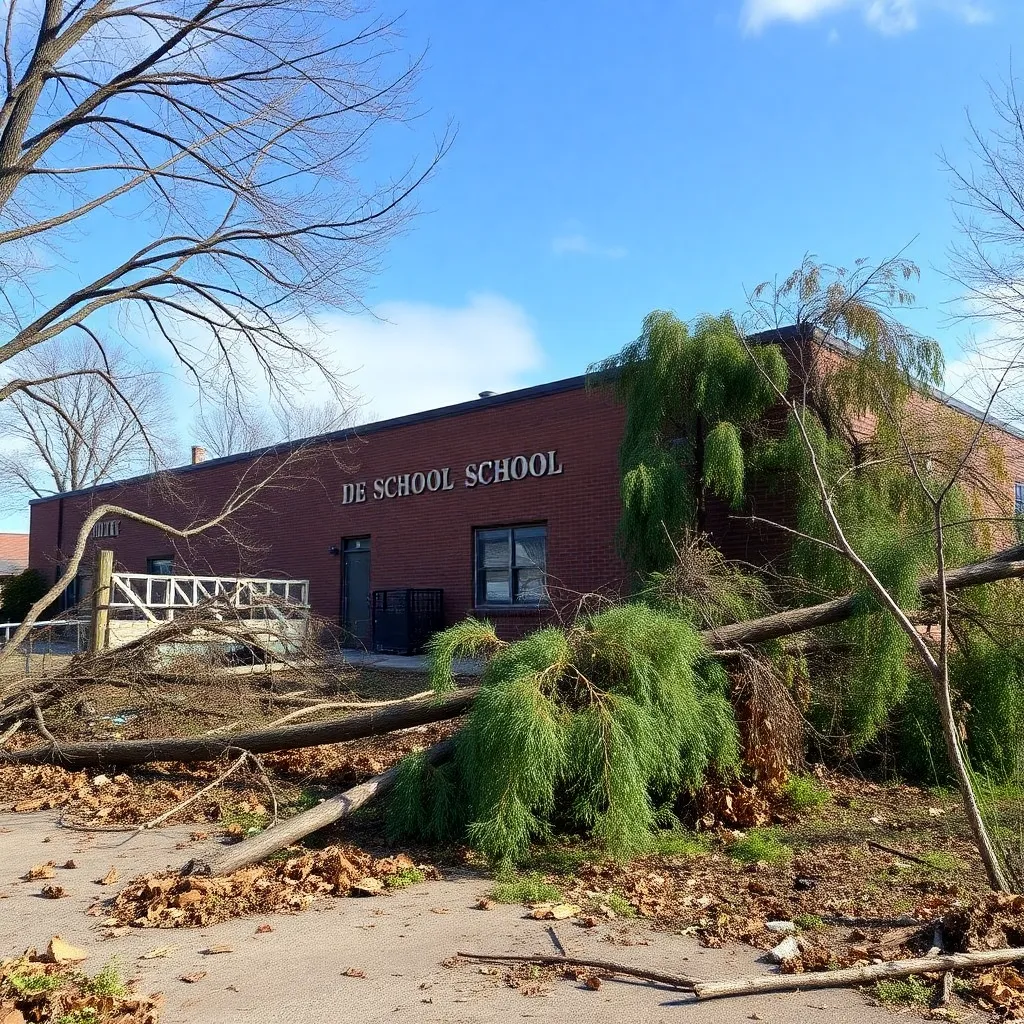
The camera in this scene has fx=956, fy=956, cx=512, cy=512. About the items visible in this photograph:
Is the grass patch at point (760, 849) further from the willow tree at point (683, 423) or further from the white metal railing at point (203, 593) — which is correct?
the white metal railing at point (203, 593)

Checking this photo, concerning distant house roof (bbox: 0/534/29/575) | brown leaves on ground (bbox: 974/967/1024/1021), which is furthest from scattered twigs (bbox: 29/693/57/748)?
distant house roof (bbox: 0/534/29/575)

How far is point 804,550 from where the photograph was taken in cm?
1079

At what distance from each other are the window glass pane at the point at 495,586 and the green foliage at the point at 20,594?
18.6 meters

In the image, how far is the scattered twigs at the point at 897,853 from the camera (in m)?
6.43

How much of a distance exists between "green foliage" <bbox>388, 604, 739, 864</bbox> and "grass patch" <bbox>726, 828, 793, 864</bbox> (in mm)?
587

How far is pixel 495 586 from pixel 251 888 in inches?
497

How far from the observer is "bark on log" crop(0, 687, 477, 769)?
27.3 ft

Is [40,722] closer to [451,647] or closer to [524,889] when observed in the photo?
[451,647]

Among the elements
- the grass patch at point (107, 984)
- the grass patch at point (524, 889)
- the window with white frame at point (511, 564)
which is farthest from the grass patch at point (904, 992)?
the window with white frame at point (511, 564)

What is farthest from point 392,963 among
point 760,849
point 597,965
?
point 760,849

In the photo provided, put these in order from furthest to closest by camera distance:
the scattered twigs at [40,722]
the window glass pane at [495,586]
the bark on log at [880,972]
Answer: the window glass pane at [495,586] → the scattered twigs at [40,722] → the bark on log at [880,972]

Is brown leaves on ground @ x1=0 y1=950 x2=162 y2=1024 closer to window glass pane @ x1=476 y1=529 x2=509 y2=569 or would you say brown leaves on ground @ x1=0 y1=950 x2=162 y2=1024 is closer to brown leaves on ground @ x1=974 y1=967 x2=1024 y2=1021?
brown leaves on ground @ x1=974 y1=967 x2=1024 y2=1021

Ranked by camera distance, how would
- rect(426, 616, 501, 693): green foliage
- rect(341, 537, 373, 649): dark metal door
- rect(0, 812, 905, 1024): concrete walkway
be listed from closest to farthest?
rect(0, 812, 905, 1024): concrete walkway < rect(426, 616, 501, 693): green foliage < rect(341, 537, 373, 649): dark metal door

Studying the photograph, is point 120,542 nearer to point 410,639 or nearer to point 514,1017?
point 410,639
